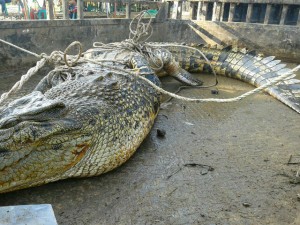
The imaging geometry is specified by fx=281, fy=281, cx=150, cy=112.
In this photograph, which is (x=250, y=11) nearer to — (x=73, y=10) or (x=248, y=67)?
(x=248, y=67)

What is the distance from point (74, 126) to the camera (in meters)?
1.92

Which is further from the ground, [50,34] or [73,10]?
[73,10]

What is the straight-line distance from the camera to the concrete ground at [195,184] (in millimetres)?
1805

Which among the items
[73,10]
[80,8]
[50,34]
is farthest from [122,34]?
[73,10]

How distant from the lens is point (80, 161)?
1.98m

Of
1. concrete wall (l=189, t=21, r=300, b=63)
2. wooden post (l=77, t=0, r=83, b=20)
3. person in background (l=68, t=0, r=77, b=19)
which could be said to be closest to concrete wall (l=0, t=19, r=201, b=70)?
wooden post (l=77, t=0, r=83, b=20)

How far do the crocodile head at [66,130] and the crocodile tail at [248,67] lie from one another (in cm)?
230

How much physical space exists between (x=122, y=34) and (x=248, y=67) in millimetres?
2506

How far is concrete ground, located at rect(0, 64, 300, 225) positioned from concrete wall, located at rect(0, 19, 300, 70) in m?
2.76

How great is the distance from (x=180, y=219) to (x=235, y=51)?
3.83 metres

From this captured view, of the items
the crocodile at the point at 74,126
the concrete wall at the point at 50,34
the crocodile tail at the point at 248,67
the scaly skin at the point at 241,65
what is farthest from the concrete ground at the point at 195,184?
the concrete wall at the point at 50,34

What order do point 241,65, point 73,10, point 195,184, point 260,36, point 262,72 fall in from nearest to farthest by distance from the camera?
point 195,184, point 262,72, point 241,65, point 260,36, point 73,10

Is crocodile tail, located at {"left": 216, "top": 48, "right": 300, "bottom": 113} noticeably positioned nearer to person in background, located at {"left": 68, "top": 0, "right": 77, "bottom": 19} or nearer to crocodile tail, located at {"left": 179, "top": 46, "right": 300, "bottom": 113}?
crocodile tail, located at {"left": 179, "top": 46, "right": 300, "bottom": 113}

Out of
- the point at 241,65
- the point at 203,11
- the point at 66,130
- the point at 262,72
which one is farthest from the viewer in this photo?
the point at 203,11
